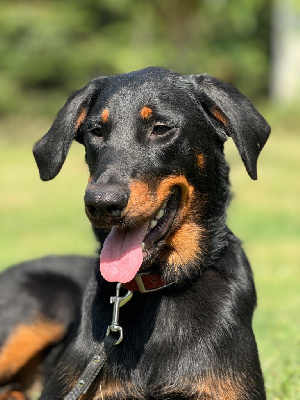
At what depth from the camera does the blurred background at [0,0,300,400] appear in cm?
1247

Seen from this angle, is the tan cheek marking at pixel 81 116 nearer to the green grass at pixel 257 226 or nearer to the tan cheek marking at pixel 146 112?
the tan cheek marking at pixel 146 112

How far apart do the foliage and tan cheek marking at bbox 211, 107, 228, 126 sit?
2581 centimetres

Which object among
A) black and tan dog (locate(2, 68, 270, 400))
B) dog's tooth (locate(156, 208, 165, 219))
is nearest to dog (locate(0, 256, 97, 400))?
black and tan dog (locate(2, 68, 270, 400))

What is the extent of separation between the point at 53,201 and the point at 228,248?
12.5 meters

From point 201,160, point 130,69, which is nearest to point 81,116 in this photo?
point 201,160

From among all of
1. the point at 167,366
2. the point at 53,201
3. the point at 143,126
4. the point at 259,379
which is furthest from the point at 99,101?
the point at 53,201

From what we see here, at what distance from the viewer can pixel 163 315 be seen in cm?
381

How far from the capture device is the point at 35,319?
492cm

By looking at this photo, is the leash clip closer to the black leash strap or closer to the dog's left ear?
the black leash strap

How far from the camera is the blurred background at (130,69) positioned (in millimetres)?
12469

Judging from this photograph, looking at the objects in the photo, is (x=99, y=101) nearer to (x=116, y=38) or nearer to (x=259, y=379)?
(x=259, y=379)

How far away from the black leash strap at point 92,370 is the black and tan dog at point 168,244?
14cm

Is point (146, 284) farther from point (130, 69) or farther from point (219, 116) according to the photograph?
point (130, 69)

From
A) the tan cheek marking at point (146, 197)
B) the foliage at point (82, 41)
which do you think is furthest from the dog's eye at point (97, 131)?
the foliage at point (82, 41)
